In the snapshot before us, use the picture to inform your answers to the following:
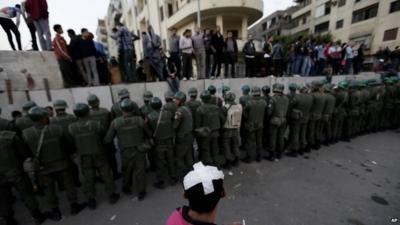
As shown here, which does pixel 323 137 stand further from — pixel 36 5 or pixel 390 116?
pixel 36 5

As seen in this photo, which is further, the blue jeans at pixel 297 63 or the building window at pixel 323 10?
the building window at pixel 323 10

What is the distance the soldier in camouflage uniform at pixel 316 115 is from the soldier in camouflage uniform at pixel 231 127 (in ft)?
7.65

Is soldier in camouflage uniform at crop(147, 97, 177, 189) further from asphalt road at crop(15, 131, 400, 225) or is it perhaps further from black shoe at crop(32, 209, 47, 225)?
black shoe at crop(32, 209, 47, 225)

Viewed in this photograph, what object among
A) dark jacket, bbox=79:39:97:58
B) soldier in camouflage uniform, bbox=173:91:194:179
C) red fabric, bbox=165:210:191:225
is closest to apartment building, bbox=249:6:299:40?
dark jacket, bbox=79:39:97:58

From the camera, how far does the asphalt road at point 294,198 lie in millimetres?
3132

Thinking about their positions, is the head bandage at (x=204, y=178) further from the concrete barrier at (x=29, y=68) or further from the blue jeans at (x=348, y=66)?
the blue jeans at (x=348, y=66)

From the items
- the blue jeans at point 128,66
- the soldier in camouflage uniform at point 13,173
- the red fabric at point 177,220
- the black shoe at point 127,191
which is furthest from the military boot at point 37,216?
the blue jeans at point 128,66

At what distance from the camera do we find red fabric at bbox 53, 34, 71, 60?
5375 mm

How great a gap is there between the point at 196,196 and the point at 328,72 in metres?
12.1

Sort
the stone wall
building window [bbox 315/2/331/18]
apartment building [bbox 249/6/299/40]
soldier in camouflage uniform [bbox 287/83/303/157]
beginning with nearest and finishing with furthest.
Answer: the stone wall, soldier in camouflage uniform [bbox 287/83/303/157], building window [bbox 315/2/331/18], apartment building [bbox 249/6/299/40]

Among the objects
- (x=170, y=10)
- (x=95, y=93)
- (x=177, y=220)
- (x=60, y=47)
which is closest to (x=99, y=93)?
(x=95, y=93)

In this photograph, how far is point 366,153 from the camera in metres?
5.47

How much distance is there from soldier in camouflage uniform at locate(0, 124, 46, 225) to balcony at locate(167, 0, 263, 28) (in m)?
18.2

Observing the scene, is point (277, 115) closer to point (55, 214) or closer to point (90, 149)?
point (90, 149)
